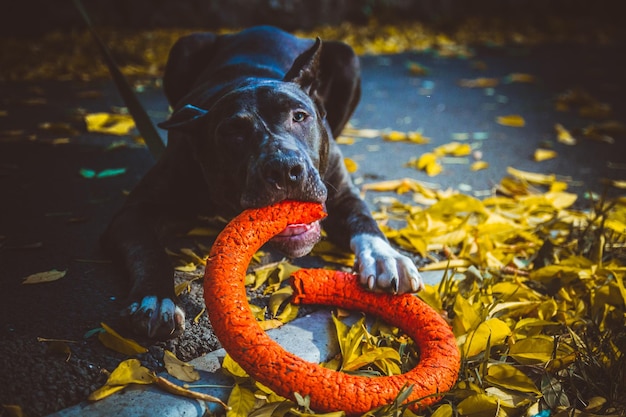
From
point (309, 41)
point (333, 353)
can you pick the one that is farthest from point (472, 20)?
point (333, 353)

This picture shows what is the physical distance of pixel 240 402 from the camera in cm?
170

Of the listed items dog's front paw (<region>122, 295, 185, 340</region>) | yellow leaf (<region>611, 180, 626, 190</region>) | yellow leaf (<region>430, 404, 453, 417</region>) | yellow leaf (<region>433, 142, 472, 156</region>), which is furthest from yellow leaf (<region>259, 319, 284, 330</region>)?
yellow leaf (<region>611, 180, 626, 190</region>)

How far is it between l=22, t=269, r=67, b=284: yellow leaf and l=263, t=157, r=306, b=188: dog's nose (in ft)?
3.24

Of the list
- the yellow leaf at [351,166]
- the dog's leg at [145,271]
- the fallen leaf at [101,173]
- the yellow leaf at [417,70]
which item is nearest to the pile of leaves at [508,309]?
the dog's leg at [145,271]

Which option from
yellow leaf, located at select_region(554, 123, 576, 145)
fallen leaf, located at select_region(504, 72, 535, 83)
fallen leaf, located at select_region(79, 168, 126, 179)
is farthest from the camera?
fallen leaf, located at select_region(504, 72, 535, 83)

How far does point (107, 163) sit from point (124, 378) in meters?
2.40

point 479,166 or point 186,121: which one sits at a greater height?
point 186,121

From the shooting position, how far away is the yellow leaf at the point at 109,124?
448 cm

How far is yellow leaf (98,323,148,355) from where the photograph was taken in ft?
6.33

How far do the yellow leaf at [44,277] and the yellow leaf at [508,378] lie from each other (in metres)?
1.71

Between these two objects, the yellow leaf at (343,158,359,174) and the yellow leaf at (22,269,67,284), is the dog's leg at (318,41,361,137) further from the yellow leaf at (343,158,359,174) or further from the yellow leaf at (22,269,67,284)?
the yellow leaf at (22,269,67,284)

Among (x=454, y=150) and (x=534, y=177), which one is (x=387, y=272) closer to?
(x=534, y=177)

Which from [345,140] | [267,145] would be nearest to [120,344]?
[267,145]

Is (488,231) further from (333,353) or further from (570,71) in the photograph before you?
(570,71)
